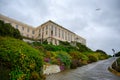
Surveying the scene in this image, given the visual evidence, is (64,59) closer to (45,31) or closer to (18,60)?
(18,60)

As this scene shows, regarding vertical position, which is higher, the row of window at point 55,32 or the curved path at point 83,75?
the row of window at point 55,32

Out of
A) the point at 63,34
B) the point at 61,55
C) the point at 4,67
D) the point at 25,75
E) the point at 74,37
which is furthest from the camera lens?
the point at 74,37

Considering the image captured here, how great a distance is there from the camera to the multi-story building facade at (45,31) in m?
48.8

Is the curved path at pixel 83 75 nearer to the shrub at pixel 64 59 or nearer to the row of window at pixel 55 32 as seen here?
the shrub at pixel 64 59

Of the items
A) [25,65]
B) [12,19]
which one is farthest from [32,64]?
[12,19]

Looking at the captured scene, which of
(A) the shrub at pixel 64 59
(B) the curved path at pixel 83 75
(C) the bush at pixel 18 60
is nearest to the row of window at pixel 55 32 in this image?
(A) the shrub at pixel 64 59

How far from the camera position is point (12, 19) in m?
49.1

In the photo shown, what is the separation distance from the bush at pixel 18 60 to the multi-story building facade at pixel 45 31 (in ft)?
123

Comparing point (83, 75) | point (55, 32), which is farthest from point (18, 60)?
point (55, 32)

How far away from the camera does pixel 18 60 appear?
890cm

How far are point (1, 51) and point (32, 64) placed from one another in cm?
232

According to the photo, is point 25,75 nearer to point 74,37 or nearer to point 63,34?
point 63,34

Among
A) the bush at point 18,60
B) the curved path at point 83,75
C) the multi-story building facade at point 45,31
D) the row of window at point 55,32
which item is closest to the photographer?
the bush at point 18,60

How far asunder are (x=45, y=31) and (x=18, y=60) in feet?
139
